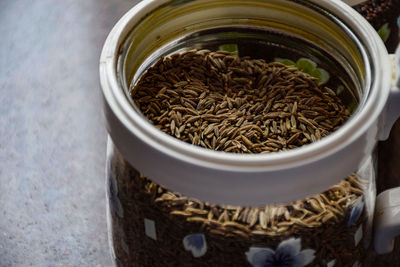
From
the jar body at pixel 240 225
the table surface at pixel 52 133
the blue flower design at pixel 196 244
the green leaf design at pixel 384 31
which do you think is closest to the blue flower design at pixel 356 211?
the jar body at pixel 240 225

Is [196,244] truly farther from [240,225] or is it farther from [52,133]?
[52,133]

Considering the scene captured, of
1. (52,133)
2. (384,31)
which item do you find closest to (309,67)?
(384,31)

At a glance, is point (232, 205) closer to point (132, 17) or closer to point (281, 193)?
point (281, 193)

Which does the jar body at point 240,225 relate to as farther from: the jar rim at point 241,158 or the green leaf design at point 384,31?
the green leaf design at point 384,31

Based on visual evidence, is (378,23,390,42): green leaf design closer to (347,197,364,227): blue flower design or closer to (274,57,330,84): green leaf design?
(274,57,330,84): green leaf design

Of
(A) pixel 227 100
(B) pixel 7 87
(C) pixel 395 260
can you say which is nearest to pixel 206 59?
(A) pixel 227 100

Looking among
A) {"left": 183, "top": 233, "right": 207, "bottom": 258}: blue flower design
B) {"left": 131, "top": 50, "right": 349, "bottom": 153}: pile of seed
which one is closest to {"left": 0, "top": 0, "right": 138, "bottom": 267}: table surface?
{"left": 131, "top": 50, "right": 349, "bottom": 153}: pile of seed
